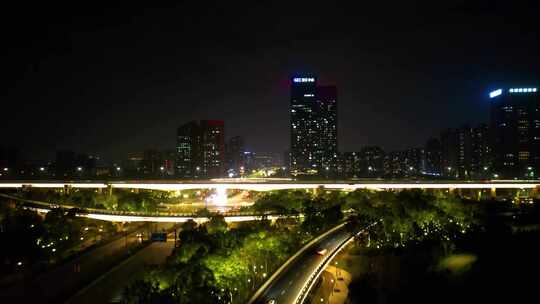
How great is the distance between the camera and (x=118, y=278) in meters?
21.1

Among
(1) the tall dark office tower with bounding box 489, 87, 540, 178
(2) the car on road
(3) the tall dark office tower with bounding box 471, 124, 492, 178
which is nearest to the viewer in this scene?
(2) the car on road

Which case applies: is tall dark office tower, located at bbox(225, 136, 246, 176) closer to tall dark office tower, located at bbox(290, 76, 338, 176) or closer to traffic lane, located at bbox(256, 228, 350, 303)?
tall dark office tower, located at bbox(290, 76, 338, 176)

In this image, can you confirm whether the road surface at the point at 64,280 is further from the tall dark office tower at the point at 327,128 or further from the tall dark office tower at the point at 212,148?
the tall dark office tower at the point at 327,128

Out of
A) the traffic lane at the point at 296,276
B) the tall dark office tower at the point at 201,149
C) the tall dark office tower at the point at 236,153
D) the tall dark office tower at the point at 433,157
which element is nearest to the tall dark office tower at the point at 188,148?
the tall dark office tower at the point at 201,149

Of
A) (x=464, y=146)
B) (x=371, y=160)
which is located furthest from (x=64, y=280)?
(x=371, y=160)

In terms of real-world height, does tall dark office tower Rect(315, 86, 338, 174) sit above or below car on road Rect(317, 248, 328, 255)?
above

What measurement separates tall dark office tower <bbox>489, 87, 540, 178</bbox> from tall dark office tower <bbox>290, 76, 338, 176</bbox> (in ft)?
185

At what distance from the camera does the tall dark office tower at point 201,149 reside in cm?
11356

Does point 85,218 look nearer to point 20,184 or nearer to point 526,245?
point 20,184

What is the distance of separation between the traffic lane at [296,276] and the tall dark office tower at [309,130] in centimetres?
11303

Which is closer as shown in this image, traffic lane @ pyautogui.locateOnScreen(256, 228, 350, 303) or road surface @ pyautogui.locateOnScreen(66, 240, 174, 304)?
traffic lane @ pyautogui.locateOnScreen(256, 228, 350, 303)

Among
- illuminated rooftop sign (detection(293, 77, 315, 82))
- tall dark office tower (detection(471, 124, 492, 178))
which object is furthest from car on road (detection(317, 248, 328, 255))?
illuminated rooftop sign (detection(293, 77, 315, 82))

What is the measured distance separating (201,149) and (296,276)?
9971 cm

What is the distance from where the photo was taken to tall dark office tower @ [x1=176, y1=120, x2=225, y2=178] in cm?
11356
